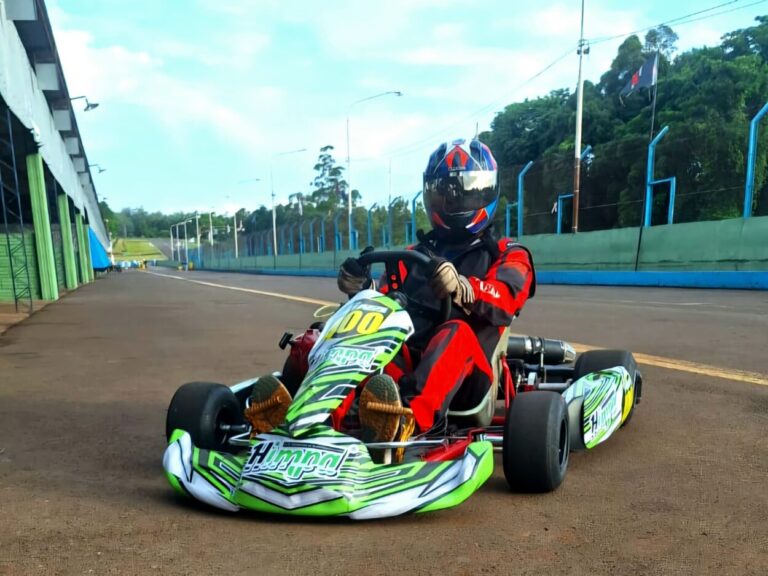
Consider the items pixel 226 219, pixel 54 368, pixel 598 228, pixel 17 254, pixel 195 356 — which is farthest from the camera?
pixel 226 219

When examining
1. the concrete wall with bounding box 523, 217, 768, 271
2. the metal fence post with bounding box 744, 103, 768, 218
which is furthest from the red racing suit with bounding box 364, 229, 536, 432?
the metal fence post with bounding box 744, 103, 768, 218

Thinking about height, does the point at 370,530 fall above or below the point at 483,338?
below

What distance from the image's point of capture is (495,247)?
338 centimetres

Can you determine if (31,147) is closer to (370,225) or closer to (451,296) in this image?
(451,296)

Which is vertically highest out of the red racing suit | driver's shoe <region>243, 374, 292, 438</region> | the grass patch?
the red racing suit

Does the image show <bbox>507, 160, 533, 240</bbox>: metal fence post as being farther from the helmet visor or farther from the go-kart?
the go-kart

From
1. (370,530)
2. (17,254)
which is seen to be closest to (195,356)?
(370,530)

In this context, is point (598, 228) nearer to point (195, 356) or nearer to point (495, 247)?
point (195, 356)

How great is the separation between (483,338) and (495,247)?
53 centimetres

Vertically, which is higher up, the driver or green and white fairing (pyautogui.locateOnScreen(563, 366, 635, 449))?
the driver

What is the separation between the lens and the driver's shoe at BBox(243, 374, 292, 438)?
2.62m

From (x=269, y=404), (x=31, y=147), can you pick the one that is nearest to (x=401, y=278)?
(x=269, y=404)

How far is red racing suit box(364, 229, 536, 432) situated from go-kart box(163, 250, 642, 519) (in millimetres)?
78

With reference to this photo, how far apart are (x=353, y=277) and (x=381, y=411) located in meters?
0.97
